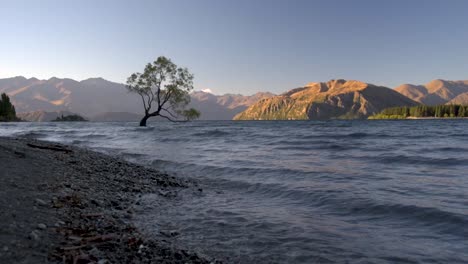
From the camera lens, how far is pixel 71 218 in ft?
27.5

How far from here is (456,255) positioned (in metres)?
7.67

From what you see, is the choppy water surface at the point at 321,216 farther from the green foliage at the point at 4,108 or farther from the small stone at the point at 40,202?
the green foliage at the point at 4,108

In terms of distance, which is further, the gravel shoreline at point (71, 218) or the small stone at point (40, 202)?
the small stone at point (40, 202)

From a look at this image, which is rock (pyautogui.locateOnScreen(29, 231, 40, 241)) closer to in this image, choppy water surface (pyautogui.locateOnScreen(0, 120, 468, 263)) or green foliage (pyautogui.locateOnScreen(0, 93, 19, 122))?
choppy water surface (pyautogui.locateOnScreen(0, 120, 468, 263))

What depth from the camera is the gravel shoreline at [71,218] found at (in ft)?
20.3

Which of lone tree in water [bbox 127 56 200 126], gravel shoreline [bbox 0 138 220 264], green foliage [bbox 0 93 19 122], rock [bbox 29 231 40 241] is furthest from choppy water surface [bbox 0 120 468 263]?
green foliage [bbox 0 93 19 122]

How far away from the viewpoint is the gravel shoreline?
6176mm

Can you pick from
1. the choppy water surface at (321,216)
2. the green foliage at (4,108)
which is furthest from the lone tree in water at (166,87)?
the green foliage at (4,108)

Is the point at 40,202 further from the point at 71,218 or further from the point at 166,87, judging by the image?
the point at 166,87

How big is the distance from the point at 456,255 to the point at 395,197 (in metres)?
5.47

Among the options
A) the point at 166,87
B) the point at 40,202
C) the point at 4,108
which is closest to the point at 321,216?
the point at 40,202

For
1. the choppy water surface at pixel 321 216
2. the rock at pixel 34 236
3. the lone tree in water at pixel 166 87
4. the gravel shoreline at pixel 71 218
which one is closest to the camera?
the gravel shoreline at pixel 71 218

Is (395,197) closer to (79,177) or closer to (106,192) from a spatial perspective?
(106,192)

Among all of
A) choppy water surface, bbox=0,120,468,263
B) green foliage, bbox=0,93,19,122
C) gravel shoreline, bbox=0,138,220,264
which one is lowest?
choppy water surface, bbox=0,120,468,263
